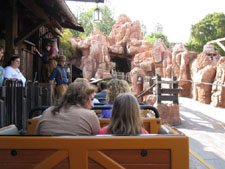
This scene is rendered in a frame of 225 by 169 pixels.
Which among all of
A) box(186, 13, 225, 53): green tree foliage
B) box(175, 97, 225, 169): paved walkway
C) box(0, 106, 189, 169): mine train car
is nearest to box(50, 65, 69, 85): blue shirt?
box(175, 97, 225, 169): paved walkway

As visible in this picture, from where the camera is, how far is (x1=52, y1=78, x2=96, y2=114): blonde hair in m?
2.98

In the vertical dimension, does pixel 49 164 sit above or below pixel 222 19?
below

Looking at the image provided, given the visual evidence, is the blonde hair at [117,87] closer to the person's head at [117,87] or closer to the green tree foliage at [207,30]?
the person's head at [117,87]

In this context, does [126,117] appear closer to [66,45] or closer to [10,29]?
[10,29]

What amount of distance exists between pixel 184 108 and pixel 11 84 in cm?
1262

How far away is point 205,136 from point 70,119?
7.96 meters

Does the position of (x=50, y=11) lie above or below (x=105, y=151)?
above

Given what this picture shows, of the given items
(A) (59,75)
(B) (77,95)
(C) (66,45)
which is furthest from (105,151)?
(C) (66,45)

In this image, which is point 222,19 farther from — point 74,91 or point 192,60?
point 74,91

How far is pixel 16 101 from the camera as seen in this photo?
5270mm

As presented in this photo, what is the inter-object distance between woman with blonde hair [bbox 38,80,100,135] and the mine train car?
0.31 meters

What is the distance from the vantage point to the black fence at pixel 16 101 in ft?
15.1

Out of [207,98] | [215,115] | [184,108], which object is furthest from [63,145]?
[207,98]

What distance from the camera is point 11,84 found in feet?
16.7
